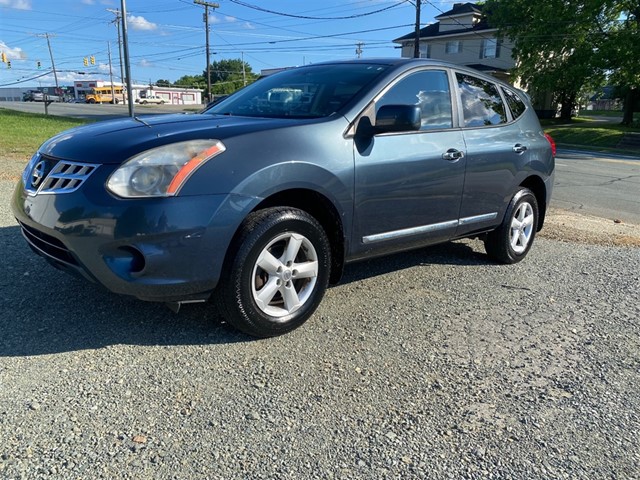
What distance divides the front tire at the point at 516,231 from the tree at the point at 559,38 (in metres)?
27.6

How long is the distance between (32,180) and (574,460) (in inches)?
129

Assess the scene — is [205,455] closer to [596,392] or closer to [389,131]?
[596,392]

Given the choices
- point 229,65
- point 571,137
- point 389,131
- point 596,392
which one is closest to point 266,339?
point 389,131

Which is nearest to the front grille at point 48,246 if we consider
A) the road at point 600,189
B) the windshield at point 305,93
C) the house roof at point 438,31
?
the windshield at point 305,93

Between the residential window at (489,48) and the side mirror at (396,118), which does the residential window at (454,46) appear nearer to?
the residential window at (489,48)

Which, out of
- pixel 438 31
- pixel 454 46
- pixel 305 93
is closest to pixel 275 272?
pixel 305 93

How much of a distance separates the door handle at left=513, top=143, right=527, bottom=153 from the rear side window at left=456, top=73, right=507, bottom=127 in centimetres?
25

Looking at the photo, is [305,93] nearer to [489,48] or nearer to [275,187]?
[275,187]

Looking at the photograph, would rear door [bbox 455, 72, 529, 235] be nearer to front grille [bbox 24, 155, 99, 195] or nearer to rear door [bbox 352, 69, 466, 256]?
rear door [bbox 352, 69, 466, 256]

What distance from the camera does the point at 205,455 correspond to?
2250 millimetres

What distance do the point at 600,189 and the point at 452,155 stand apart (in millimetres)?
8733

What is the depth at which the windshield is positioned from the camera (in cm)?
382

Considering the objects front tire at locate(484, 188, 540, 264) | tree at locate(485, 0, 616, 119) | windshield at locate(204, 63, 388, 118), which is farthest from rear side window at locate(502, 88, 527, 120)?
tree at locate(485, 0, 616, 119)

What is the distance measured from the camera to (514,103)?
16.9ft
